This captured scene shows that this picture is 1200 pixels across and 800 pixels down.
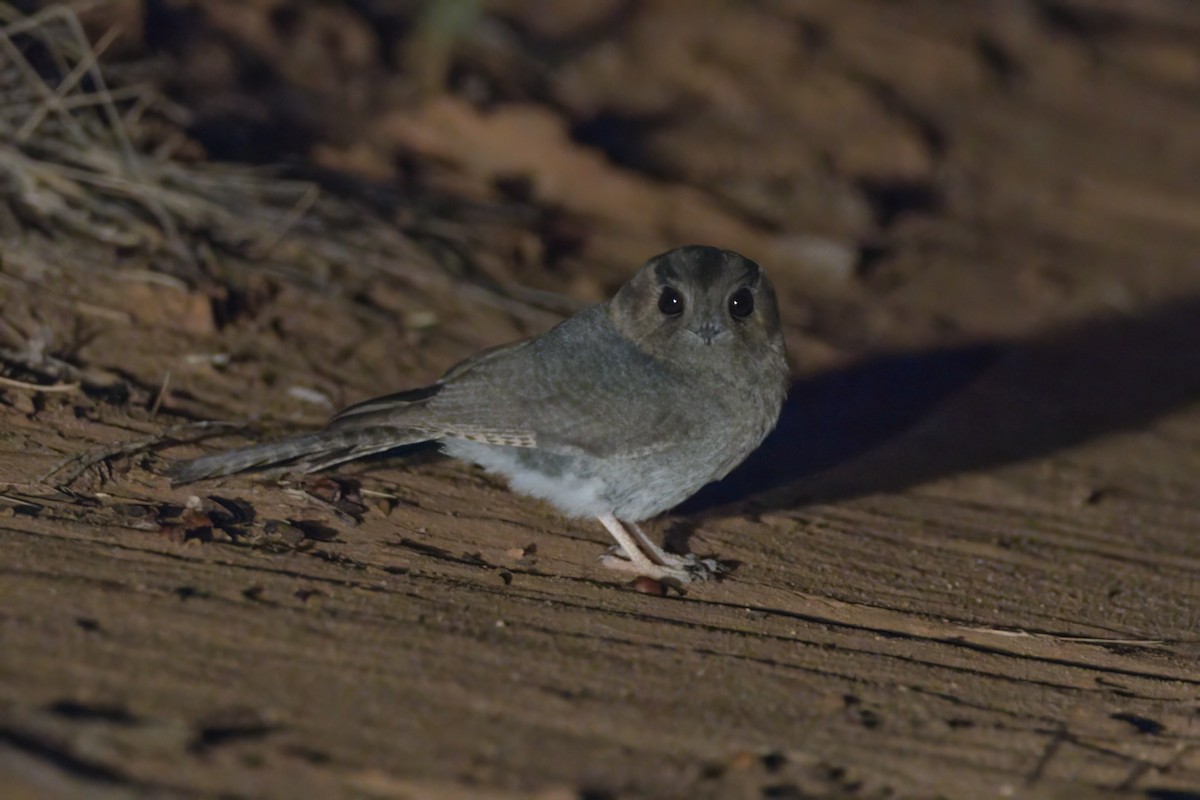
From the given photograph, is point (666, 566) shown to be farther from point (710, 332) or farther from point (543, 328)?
point (543, 328)

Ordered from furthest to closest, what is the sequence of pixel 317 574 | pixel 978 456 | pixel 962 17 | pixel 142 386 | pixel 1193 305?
pixel 962 17
pixel 1193 305
pixel 978 456
pixel 142 386
pixel 317 574

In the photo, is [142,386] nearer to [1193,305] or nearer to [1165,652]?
[1165,652]

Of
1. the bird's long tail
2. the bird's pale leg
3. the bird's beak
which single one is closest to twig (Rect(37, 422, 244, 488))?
the bird's long tail

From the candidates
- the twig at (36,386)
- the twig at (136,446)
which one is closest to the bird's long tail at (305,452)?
the twig at (136,446)

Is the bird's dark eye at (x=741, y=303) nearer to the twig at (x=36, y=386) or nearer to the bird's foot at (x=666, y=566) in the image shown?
the bird's foot at (x=666, y=566)

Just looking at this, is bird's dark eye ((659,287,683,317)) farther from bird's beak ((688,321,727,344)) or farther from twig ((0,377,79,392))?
twig ((0,377,79,392))

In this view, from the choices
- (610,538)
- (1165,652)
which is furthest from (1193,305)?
(610,538)
